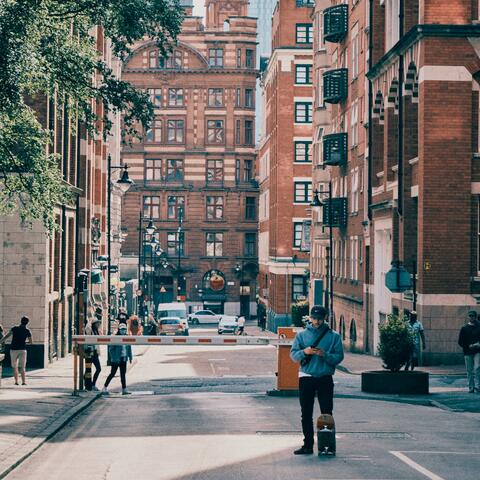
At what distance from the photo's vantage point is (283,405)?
2106 cm

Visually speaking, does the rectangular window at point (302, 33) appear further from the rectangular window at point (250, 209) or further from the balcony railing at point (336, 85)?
the balcony railing at point (336, 85)

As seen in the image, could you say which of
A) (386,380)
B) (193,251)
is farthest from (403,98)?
(193,251)

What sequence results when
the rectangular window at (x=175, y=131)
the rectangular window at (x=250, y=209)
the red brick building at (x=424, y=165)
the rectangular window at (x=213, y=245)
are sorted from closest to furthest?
1. the red brick building at (x=424, y=165)
2. the rectangular window at (x=175, y=131)
3. the rectangular window at (x=213, y=245)
4. the rectangular window at (x=250, y=209)

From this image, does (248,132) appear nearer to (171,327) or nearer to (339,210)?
(171,327)

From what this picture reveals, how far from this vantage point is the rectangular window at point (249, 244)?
113m

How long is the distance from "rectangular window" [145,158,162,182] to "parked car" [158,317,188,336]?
45.2m

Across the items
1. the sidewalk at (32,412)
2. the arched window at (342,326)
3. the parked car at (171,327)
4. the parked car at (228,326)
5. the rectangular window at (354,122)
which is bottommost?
the parked car at (228,326)

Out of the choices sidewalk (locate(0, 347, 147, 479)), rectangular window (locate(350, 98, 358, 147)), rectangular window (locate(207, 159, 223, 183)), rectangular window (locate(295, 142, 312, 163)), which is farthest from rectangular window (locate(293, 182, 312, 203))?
sidewalk (locate(0, 347, 147, 479))

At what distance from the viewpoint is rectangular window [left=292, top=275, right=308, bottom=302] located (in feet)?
299

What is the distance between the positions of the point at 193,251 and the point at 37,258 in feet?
254

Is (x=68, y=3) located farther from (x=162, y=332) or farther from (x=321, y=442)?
(x=162, y=332)

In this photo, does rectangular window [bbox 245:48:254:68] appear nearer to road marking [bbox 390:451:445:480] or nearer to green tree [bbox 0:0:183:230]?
green tree [bbox 0:0:183:230]

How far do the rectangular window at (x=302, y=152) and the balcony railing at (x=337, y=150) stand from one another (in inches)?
1314

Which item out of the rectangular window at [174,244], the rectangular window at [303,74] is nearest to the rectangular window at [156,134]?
the rectangular window at [174,244]
